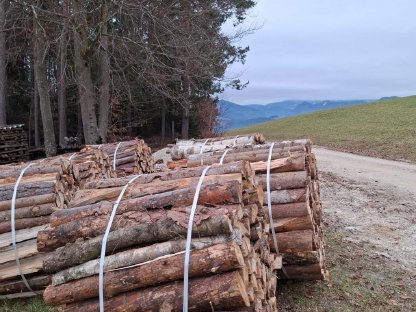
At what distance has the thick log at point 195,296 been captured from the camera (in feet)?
9.86

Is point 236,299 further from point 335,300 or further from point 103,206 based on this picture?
point 335,300

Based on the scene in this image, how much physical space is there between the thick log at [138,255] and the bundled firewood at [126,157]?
5.74 metres

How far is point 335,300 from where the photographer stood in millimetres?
5262

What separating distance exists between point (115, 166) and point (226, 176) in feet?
19.2

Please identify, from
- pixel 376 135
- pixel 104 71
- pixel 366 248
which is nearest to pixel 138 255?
pixel 366 248

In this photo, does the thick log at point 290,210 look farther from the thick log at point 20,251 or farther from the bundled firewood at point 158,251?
the thick log at point 20,251

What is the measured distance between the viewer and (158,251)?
10.6ft

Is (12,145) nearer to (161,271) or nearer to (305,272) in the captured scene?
(305,272)

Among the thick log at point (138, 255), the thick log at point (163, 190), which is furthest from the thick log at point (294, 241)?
the thick log at point (138, 255)

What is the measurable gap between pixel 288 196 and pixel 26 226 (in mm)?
3204

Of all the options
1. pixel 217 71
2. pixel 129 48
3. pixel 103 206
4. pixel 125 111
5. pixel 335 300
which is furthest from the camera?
pixel 125 111

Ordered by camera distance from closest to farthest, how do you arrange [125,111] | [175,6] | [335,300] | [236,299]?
[236,299]
[335,300]
[175,6]
[125,111]

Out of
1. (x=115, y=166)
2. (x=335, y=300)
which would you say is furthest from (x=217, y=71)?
(x=335, y=300)

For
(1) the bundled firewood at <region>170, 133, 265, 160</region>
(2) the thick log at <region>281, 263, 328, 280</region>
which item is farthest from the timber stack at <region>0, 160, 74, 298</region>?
(1) the bundled firewood at <region>170, 133, 265, 160</region>
